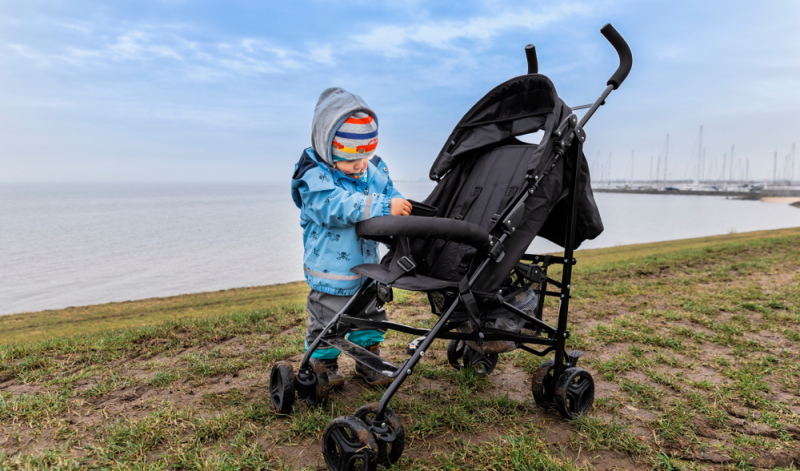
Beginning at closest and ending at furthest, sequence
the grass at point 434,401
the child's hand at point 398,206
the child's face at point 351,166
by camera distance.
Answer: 1. the grass at point 434,401
2. the child's hand at point 398,206
3. the child's face at point 351,166

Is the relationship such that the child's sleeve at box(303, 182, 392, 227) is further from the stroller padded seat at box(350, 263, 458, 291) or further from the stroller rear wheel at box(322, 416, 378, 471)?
the stroller rear wheel at box(322, 416, 378, 471)

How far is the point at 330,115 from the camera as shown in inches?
111

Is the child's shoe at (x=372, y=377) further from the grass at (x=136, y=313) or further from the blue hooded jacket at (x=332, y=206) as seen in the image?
the grass at (x=136, y=313)

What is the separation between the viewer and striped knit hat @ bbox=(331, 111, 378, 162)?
9.16 ft

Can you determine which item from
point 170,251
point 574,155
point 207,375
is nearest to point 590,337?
point 574,155

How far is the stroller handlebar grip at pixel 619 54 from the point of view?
2.85m

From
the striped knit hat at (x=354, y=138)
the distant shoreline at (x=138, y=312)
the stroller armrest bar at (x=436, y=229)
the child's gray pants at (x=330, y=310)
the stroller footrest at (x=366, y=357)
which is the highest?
the striped knit hat at (x=354, y=138)

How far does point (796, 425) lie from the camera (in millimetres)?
2684

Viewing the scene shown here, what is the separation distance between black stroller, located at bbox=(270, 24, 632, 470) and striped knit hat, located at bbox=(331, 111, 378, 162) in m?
0.46

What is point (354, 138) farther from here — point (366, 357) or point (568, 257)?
point (568, 257)

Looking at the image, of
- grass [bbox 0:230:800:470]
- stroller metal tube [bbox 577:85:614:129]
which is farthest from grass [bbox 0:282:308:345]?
stroller metal tube [bbox 577:85:614:129]

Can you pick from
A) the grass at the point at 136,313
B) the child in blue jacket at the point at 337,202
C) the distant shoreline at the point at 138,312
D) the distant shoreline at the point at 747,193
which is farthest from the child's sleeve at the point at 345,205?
the distant shoreline at the point at 747,193

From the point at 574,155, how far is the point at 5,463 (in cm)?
321

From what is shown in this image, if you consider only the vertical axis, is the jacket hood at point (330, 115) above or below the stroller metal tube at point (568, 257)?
above
